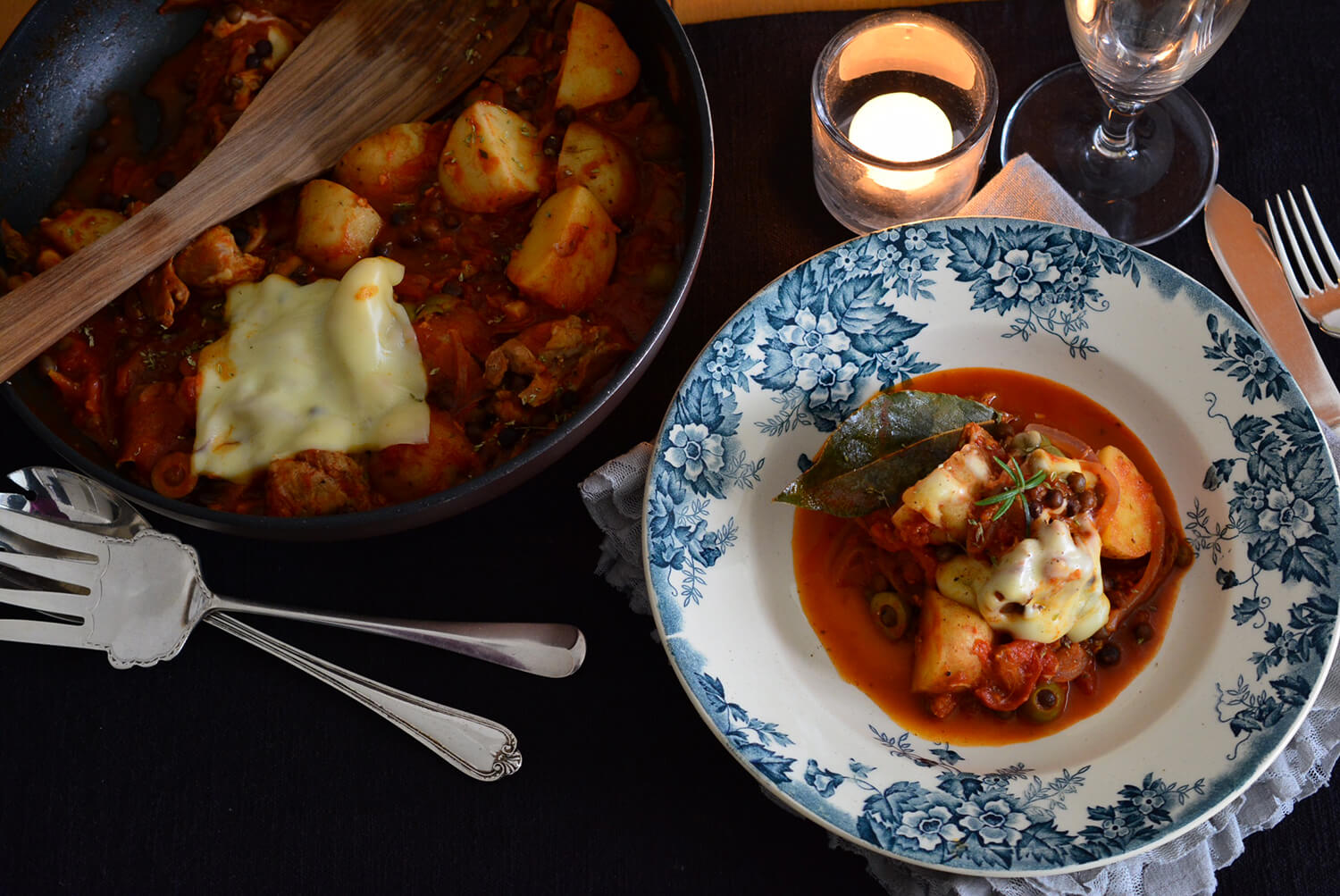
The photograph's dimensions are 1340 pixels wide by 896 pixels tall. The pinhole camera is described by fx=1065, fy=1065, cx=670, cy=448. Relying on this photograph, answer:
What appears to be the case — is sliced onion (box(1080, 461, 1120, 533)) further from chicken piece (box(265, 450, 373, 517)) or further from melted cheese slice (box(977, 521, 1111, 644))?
chicken piece (box(265, 450, 373, 517))

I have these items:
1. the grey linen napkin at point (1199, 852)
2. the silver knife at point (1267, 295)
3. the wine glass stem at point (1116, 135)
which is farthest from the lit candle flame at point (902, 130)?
the grey linen napkin at point (1199, 852)

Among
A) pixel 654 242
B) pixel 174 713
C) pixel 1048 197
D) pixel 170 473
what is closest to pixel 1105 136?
pixel 1048 197

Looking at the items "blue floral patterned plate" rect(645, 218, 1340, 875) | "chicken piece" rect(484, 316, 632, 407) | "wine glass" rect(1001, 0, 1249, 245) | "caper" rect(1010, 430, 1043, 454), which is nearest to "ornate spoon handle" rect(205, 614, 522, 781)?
"blue floral patterned plate" rect(645, 218, 1340, 875)

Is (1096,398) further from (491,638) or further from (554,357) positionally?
(491,638)

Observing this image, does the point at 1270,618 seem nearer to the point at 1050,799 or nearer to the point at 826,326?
the point at 1050,799

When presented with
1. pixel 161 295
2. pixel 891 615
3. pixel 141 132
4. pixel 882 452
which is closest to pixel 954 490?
pixel 882 452

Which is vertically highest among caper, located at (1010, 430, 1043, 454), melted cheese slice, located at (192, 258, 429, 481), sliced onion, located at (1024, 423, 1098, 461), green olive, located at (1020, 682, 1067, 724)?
melted cheese slice, located at (192, 258, 429, 481)
